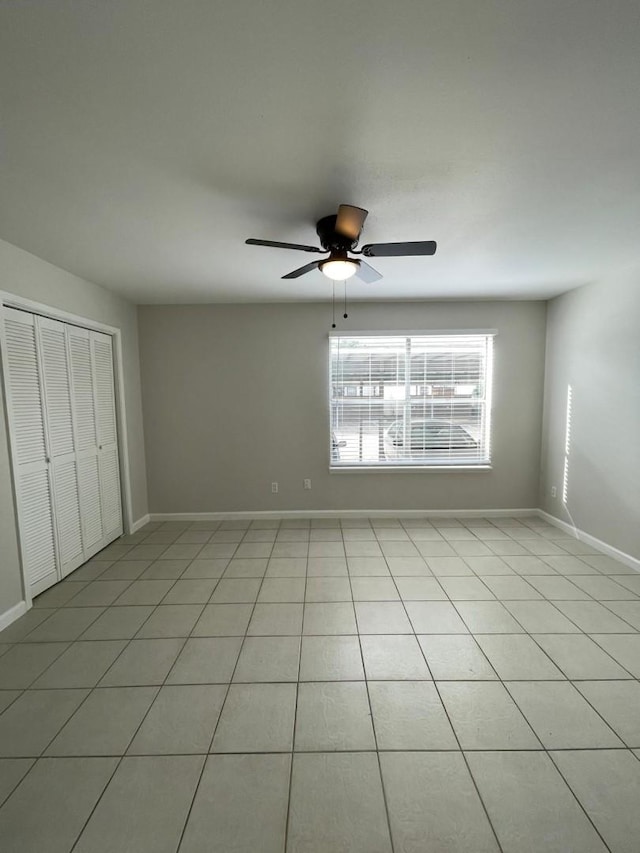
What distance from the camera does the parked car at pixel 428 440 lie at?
13.3 feet

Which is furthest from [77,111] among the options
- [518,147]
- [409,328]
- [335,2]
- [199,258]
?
[409,328]

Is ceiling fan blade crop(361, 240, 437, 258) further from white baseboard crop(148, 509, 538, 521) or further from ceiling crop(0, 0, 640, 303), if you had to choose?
white baseboard crop(148, 509, 538, 521)

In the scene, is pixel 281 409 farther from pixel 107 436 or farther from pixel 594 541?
pixel 594 541

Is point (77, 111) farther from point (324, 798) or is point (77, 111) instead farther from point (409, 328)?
point (409, 328)

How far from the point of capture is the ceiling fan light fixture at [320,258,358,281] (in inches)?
78.2

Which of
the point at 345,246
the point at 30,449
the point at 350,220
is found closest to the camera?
the point at 350,220

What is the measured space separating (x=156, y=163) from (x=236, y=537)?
3.12 meters

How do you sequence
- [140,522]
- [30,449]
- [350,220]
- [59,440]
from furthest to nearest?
[140,522] → [59,440] → [30,449] → [350,220]

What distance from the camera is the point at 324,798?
49.3 inches

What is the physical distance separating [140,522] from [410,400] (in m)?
3.39

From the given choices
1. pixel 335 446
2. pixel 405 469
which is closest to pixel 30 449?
pixel 335 446

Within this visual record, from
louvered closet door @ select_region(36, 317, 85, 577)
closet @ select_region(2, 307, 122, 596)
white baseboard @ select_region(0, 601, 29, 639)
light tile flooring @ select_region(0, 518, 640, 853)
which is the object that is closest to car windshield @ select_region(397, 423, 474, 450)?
light tile flooring @ select_region(0, 518, 640, 853)

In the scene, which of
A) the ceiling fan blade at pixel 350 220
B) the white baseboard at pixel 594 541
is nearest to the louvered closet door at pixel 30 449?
the ceiling fan blade at pixel 350 220

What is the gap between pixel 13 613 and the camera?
7.57 feet
